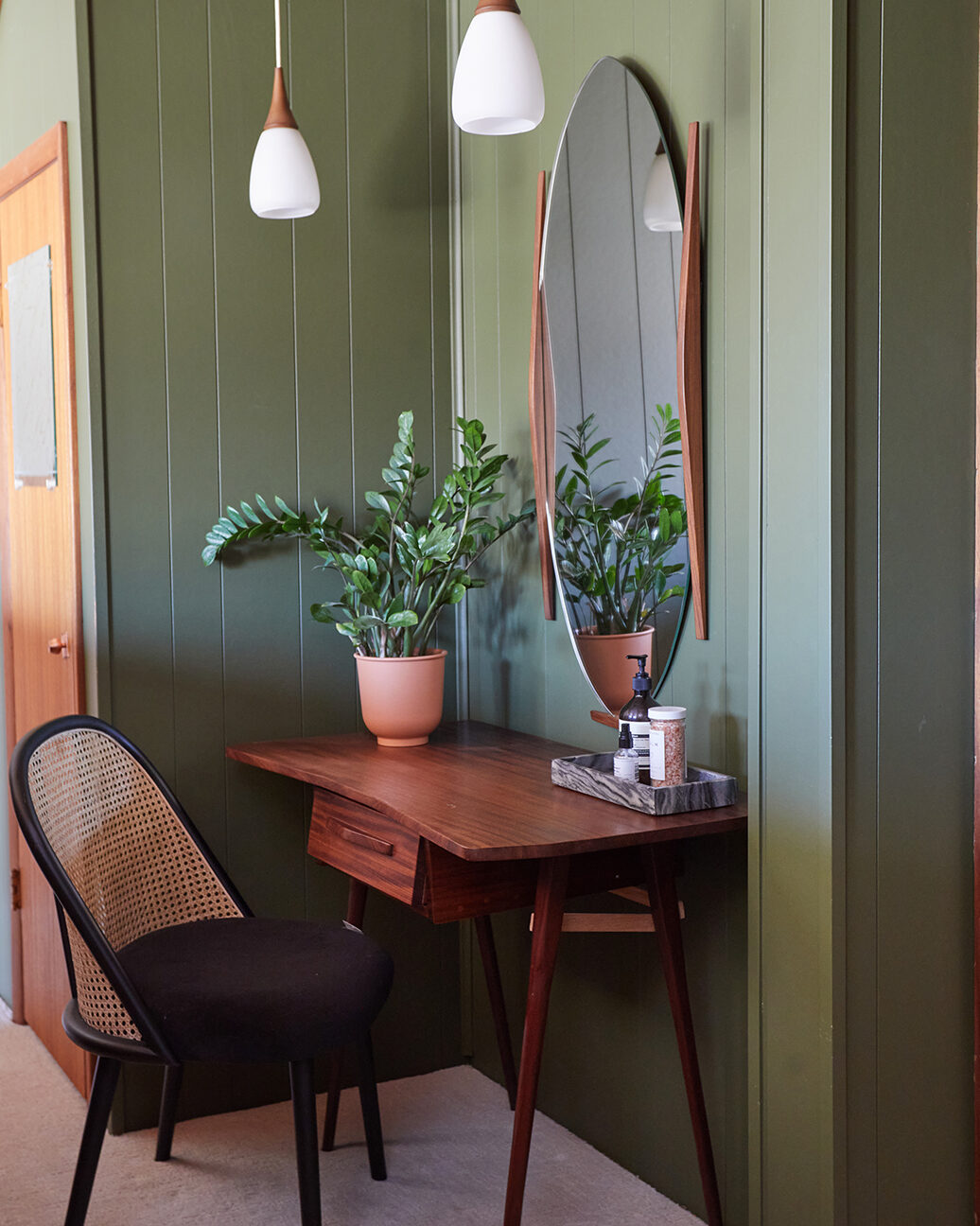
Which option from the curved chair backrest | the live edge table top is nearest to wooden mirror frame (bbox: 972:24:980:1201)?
the live edge table top

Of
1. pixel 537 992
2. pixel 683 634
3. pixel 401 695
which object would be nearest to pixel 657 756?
pixel 683 634

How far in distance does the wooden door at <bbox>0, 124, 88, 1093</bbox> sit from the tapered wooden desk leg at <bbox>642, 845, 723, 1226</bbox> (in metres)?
1.28

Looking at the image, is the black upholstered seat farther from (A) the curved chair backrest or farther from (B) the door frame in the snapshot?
(B) the door frame

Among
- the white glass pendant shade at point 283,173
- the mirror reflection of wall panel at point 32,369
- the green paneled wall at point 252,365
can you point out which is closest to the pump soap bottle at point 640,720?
the green paneled wall at point 252,365

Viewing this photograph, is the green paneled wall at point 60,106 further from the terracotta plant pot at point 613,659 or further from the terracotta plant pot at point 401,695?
the terracotta plant pot at point 613,659

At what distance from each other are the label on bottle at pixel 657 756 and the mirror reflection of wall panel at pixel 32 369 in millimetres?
1464

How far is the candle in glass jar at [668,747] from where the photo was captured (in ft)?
6.37

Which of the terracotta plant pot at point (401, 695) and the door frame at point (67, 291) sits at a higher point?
the door frame at point (67, 291)

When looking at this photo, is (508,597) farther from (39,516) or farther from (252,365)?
(39,516)

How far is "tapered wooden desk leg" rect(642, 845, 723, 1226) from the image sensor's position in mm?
1984

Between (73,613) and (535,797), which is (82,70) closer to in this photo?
(73,613)

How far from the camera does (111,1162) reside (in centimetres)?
242

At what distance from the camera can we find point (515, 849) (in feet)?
5.64

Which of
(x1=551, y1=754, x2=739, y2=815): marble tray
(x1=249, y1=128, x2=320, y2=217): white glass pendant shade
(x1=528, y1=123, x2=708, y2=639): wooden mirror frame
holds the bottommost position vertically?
(x1=551, y1=754, x2=739, y2=815): marble tray
